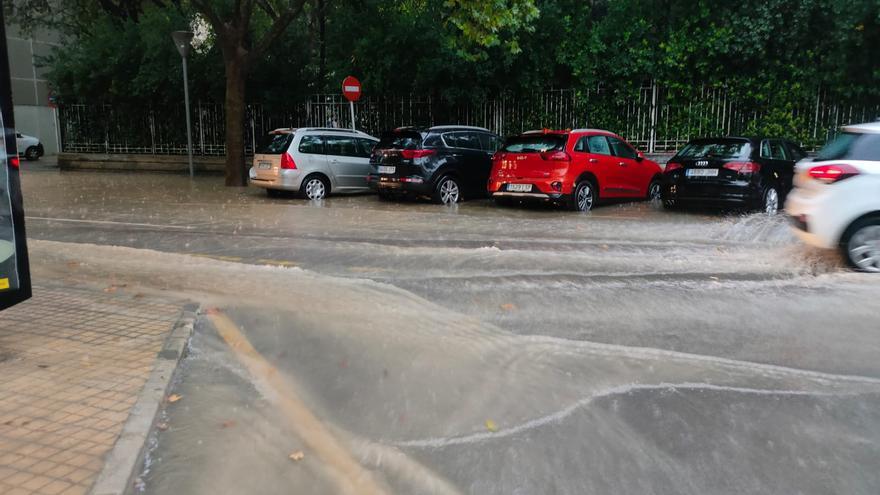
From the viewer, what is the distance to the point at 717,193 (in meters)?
12.7

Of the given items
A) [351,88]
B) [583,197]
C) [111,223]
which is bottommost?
[111,223]

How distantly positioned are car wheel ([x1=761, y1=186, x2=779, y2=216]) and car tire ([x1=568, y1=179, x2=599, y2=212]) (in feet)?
9.99

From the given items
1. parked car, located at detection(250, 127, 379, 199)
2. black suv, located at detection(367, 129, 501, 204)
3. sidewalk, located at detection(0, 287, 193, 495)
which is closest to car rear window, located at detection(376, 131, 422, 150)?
black suv, located at detection(367, 129, 501, 204)

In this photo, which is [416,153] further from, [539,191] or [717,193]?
[717,193]

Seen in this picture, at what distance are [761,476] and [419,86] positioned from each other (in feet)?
58.2

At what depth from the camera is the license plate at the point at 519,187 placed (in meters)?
13.4

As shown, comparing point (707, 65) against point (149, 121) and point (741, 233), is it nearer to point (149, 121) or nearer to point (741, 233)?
point (741, 233)

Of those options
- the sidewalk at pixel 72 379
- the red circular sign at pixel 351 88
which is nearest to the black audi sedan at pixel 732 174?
the red circular sign at pixel 351 88

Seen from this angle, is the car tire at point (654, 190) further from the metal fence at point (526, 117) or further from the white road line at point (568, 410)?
the white road line at point (568, 410)

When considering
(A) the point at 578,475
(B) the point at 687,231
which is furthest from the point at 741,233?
(A) the point at 578,475

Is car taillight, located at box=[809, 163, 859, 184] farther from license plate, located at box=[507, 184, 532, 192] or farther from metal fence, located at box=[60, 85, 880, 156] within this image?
metal fence, located at box=[60, 85, 880, 156]

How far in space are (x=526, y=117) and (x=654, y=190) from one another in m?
5.92

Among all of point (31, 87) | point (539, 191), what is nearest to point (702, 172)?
point (539, 191)

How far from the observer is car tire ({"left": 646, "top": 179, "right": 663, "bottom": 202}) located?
1542cm
